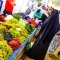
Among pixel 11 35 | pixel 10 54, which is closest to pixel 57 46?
pixel 10 54

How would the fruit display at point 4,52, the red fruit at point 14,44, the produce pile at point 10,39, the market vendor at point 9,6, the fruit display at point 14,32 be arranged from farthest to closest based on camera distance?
the market vendor at point 9,6 < the fruit display at point 14,32 < the red fruit at point 14,44 < the produce pile at point 10,39 < the fruit display at point 4,52

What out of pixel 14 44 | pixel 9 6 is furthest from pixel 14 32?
pixel 9 6

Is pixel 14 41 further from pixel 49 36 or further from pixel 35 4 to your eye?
pixel 35 4

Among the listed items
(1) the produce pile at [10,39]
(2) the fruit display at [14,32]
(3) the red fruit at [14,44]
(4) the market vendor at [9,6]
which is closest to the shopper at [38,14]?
(4) the market vendor at [9,6]

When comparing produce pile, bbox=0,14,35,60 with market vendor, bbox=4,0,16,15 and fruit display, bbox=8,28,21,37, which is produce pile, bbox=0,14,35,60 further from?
market vendor, bbox=4,0,16,15

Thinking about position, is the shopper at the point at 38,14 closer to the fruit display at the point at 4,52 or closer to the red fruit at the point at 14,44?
the red fruit at the point at 14,44

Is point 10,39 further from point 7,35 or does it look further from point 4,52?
point 4,52

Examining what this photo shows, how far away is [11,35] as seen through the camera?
3420 millimetres

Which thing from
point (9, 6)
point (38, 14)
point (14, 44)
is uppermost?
point (9, 6)

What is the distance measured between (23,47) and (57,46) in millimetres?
1443

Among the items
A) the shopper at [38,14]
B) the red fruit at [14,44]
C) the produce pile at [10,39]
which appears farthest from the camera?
the shopper at [38,14]

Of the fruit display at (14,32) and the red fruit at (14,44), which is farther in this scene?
the fruit display at (14,32)

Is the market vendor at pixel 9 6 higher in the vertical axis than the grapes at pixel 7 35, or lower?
higher

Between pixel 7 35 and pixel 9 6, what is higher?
pixel 9 6
